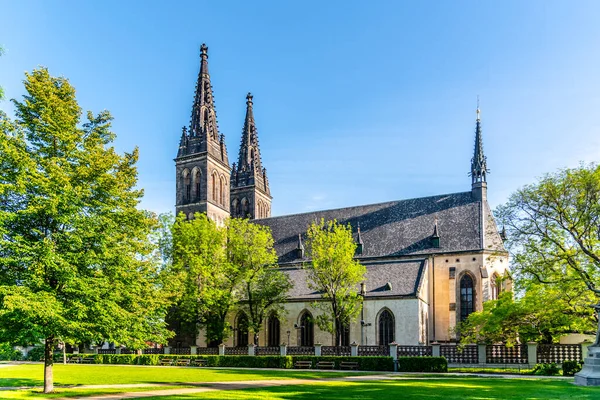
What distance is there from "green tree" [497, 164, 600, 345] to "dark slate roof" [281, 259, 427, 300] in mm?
18267

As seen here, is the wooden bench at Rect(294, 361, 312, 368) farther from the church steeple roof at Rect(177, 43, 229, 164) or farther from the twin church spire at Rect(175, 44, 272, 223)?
the church steeple roof at Rect(177, 43, 229, 164)

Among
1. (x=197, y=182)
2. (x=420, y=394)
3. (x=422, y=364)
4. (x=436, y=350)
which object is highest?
(x=197, y=182)

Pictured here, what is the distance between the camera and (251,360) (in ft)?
137

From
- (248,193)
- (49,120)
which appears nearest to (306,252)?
(248,193)

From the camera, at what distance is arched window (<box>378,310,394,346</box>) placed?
4869 centimetres

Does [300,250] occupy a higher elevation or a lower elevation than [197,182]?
lower

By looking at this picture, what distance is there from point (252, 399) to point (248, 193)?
62.2 metres

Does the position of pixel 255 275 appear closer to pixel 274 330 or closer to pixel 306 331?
pixel 274 330

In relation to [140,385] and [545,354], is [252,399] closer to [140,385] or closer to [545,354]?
[140,385]

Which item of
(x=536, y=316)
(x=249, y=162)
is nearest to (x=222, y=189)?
(x=249, y=162)

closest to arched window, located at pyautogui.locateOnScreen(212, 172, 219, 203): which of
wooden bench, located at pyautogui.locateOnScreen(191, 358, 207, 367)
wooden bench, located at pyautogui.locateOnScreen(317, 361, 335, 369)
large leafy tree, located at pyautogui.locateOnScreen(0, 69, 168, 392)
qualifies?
wooden bench, located at pyautogui.locateOnScreen(191, 358, 207, 367)

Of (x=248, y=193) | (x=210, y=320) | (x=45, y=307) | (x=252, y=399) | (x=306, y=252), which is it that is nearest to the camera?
(x=252, y=399)

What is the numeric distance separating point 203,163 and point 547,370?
45752 millimetres

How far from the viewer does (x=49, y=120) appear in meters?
22.1
